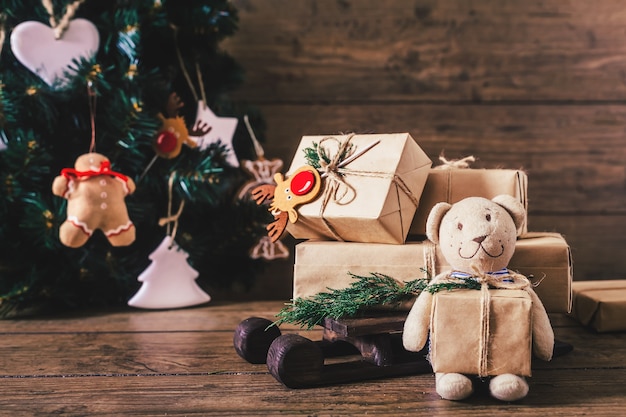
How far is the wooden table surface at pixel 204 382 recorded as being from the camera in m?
0.79

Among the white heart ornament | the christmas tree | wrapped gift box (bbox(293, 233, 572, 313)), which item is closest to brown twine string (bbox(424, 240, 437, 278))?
wrapped gift box (bbox(293, 233, 572, 313))

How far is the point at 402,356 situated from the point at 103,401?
43 cm

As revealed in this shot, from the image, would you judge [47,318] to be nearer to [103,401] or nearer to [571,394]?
[103,401]

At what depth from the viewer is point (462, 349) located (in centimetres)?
81

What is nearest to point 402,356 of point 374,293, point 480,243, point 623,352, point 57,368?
point 374,293

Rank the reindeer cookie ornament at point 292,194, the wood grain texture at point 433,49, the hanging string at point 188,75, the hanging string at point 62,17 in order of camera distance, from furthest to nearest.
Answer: the wood grain texture at point 433,49 < the hanging string at point 188,75 < the hanging string at point 62,17 < the reindeer cookie ornament at point 292,194

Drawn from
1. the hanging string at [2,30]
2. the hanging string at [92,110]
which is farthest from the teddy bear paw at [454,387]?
the hanging string at [2,30]

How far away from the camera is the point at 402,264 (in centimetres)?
95

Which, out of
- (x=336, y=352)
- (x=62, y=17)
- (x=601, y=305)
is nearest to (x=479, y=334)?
(x=336, y=352)

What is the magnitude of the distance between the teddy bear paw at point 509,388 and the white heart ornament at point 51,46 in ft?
3.16

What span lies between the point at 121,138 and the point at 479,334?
81 cm

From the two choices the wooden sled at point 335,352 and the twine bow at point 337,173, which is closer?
the wooden sled at point 335,352

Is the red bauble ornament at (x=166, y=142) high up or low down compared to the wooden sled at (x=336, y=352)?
up

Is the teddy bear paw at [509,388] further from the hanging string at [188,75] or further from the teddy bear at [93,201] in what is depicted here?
the hanging string at [188,75]
